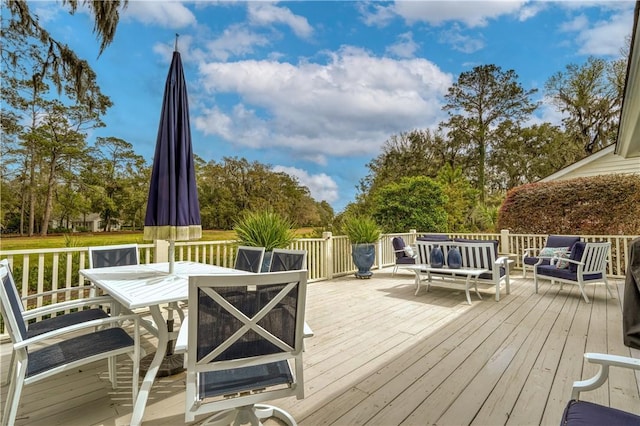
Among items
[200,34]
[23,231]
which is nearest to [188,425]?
[23,231]

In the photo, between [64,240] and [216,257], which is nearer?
[216,257]

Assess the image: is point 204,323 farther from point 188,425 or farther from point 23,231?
point 23,231

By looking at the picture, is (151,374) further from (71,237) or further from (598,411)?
(71,237)

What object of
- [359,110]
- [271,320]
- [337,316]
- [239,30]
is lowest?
[337,316]

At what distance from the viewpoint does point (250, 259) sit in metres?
3.39

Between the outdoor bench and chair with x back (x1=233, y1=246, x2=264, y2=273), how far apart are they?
3.22 metres

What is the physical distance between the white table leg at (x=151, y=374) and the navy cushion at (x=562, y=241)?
288 inches

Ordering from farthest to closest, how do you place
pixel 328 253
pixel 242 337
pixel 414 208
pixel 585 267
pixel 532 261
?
pixel 414 208 → pixel 328 253 → pixel 532 261 → pixel 585 267 → pixel 242 337

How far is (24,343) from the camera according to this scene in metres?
1.57

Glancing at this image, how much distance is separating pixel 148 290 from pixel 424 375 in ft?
7.44

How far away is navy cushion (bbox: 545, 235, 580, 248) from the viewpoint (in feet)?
19.9

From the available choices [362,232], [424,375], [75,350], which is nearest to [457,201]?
[362,232]

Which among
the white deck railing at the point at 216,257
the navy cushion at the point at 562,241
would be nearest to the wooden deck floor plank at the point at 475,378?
the white deck railing at the point at 216,257

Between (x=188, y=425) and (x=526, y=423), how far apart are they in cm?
211
